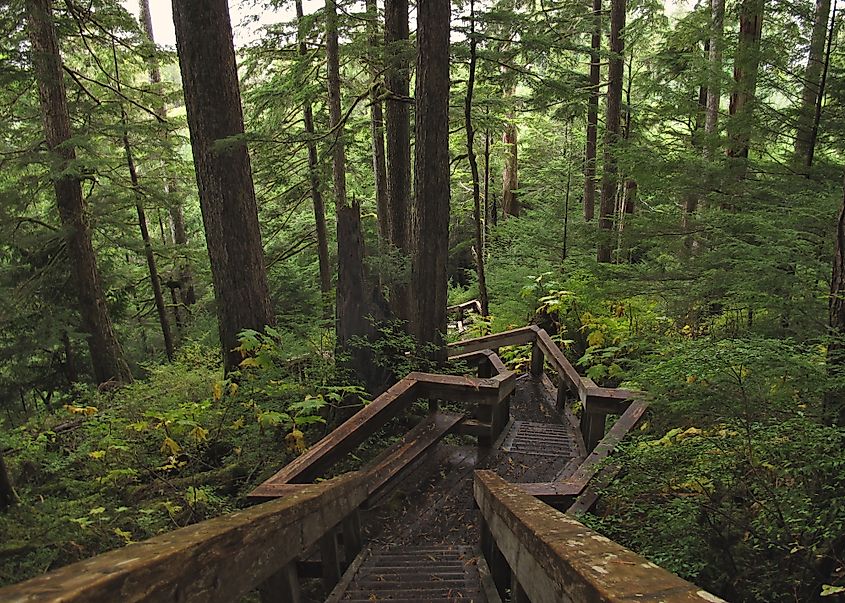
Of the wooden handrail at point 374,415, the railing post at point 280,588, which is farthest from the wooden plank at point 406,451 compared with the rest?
the railing post at point 280,588

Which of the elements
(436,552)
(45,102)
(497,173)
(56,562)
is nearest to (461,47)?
(45,102)

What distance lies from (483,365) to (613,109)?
7.31m

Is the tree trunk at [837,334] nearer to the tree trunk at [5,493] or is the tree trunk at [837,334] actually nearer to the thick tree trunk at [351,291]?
the thick tree trunk at [351,291]

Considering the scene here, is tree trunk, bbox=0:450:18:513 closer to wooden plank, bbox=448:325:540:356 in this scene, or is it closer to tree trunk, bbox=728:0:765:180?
wooden plank, bbox=448:325:540:356

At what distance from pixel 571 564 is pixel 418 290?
678 cm

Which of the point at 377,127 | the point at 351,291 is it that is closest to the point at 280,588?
the point at 351,291

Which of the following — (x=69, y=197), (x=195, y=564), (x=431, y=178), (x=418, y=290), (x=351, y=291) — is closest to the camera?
(x=195, y=564)

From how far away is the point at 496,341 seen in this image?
941 centimetres

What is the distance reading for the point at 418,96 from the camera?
776 centimetres

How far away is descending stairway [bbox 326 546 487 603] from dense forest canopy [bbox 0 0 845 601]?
106 centimetres

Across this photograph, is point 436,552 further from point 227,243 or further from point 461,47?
point 461,47

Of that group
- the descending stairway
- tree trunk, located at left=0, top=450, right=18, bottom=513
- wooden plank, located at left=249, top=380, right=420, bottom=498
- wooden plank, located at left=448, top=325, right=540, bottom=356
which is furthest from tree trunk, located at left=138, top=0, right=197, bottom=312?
the descending stairway

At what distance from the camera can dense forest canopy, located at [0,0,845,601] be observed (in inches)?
126

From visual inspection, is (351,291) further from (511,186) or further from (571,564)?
(511,186)
